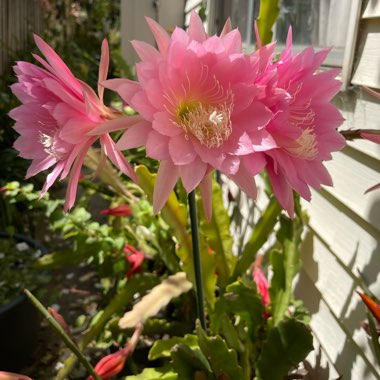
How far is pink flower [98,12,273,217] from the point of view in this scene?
65 cm

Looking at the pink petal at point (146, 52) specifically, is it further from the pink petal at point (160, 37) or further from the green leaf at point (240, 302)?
the green leaf at point (240, 302)

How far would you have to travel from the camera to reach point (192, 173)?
67 cm

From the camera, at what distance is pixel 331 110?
0.73 metres

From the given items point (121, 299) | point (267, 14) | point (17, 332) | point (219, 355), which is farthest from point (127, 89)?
point (17, 332)

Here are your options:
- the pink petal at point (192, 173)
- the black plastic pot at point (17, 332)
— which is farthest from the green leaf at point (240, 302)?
the black plastic pot at point (17, 332)

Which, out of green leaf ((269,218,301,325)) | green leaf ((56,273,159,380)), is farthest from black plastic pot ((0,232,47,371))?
green leaf ((269,218,301,325))

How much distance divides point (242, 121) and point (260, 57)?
11cm

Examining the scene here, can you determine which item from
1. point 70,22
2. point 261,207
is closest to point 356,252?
point 261,207

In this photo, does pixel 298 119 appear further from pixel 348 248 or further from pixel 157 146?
pixel 348 248

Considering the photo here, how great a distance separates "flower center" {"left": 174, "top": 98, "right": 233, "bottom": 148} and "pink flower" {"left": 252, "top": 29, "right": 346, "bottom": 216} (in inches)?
2.6

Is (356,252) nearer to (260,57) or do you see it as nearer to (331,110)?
(331,110)

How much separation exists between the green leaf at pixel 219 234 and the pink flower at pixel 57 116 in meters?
1.02

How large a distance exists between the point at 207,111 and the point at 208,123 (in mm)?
35

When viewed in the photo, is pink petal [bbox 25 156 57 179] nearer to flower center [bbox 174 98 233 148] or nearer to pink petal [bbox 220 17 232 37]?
flower center [bbox 174 98 233 148]
